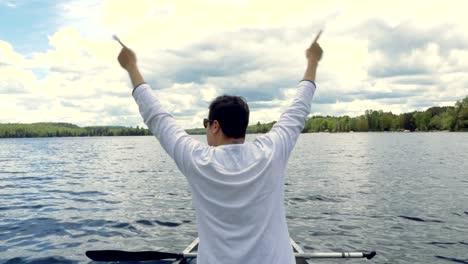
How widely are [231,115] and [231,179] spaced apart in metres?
0.46

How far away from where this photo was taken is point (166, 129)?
303cm

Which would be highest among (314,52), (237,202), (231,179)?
(314,52)

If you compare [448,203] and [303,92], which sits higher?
[303,92]

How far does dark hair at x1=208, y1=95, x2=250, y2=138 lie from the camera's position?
301 cm

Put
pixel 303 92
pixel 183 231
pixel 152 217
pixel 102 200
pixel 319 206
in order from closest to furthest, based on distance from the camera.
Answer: pixel 303 92
pixel 183 231
pixel 152 217
pixel 319 206
pixel 102 200

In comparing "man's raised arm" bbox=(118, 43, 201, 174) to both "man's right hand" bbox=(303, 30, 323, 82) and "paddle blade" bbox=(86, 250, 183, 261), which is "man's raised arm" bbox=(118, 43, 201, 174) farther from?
"paddle blade" bbox=(86, 250, 183, 261)

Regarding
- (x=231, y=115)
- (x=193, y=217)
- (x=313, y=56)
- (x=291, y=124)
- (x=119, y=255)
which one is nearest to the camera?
(x=231, y=115)

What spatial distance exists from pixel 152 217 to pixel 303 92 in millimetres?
15574

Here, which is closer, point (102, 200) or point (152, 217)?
point (152, 217)

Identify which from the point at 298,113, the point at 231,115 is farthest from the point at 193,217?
the point at 231,115

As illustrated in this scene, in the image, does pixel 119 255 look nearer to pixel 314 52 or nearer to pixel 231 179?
pixel 231 179

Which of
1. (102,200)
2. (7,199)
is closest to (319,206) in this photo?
(102,200)

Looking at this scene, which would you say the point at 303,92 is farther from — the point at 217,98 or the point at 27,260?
the point at 27,260

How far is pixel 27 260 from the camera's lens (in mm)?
11750
